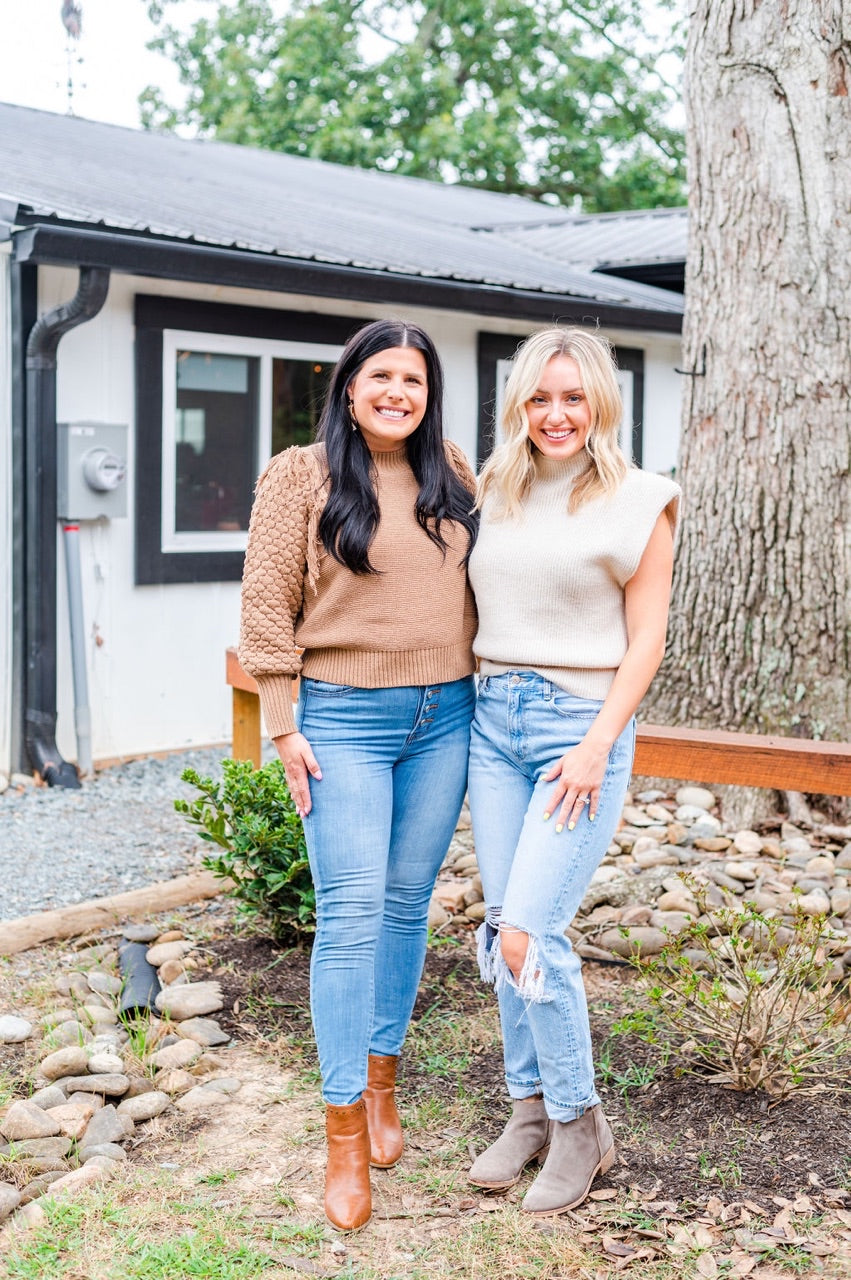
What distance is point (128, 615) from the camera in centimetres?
671

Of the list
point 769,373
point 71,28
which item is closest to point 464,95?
point 71,28

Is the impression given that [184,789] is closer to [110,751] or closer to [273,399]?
[110,751]

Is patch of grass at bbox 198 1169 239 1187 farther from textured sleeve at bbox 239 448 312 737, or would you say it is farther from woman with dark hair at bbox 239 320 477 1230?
textured sleeve at bbox 239 448 312 737

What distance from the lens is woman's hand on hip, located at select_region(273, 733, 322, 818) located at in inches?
104

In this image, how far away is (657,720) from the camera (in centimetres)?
517

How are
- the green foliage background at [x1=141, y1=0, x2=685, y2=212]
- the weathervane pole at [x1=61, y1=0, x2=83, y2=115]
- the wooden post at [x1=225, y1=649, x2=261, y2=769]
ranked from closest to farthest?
the wooden post at [x1=225, y1=649, x2=261, y2=769]
the weathervane pole at [x1=61, y1=0, x2=83, y2=115]
the green foliage background at [x1=141, y1=0, x2=685, y2=212]

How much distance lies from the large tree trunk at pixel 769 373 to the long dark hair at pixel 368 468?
2434mm

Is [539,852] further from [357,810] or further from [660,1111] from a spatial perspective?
[660,1111]

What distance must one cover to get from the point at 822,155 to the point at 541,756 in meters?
3.18

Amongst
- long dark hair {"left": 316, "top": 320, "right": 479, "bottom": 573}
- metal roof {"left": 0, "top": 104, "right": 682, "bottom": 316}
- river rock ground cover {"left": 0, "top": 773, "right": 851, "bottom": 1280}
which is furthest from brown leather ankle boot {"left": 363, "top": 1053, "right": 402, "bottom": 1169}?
metal roof {"left": 0, "top": 104, "right": 682, "bottom": 316}

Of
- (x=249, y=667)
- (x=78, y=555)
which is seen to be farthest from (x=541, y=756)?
(x=78, y=555)

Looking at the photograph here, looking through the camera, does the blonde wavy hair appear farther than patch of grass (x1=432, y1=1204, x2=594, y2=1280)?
Yes

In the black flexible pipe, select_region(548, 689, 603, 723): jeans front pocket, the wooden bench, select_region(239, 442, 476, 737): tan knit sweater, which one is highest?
select_region(239, 442, 476, 737): tan knit sweater

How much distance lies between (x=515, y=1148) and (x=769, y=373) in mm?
3154
